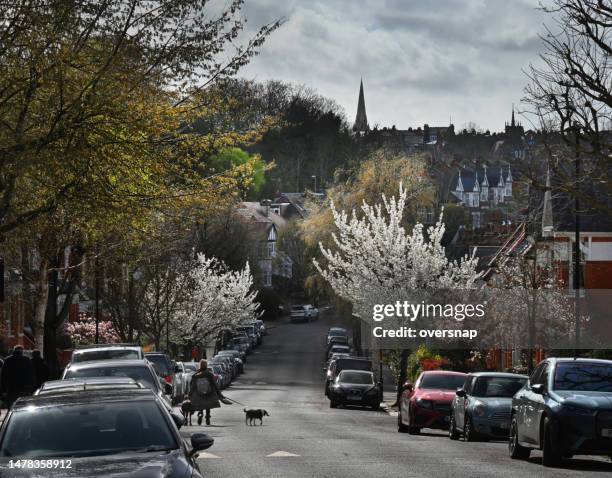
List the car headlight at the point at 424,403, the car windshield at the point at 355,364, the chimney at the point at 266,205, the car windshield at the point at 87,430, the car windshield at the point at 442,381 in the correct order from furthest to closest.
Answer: the chimney at the point at 266,205 < the car windshield at the point at 355,364 < the car windshield at the point at 442,381 < the car headlight at the point at 424,403 < the car windshield at the point at 87,430

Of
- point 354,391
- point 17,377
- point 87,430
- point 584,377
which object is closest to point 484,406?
point 584,377

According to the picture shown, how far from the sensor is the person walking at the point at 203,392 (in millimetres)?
29766

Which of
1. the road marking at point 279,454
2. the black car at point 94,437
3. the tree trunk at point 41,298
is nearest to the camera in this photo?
the black car at point 94,437

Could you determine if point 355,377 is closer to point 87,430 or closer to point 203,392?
point 203,392

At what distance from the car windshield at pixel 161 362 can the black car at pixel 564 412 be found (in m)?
15.3

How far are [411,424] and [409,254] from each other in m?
26.6

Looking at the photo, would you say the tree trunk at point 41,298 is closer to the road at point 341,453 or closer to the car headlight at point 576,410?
the road at point 341,453

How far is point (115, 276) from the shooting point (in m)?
55.9

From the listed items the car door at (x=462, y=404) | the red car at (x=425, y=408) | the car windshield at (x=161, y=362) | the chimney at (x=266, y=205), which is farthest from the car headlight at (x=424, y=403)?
the chimney at (x=266, y=205)

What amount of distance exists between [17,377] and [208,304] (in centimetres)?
4872

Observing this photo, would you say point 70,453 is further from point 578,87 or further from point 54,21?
point 578,87

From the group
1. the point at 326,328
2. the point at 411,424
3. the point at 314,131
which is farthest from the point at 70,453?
the point at 314,131

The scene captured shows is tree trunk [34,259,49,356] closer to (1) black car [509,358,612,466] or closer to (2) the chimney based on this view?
(1) black car [509,358,612,466]

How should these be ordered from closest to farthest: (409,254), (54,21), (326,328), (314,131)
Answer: (54,21) → (409,254) → (326,328) → (314,131)
